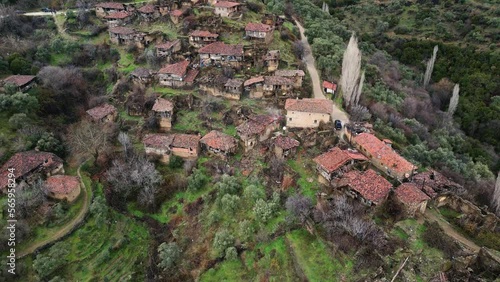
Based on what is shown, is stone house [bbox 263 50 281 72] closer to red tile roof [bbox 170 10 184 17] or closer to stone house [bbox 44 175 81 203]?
red tile roof [bbox 170 10 184 17]

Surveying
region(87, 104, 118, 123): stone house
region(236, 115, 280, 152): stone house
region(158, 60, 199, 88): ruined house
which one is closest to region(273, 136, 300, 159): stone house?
region(236, 115, 280, 152): stone house

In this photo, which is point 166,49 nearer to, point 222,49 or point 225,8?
point 222,49

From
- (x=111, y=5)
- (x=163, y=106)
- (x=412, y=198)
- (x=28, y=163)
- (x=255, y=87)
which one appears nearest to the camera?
(x=412, y=198)

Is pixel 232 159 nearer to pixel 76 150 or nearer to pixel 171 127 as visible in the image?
pixel 171 127

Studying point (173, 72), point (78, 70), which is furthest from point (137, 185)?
point (78, 70)

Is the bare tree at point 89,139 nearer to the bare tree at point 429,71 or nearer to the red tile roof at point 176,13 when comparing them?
the red tile roof at point 176,13

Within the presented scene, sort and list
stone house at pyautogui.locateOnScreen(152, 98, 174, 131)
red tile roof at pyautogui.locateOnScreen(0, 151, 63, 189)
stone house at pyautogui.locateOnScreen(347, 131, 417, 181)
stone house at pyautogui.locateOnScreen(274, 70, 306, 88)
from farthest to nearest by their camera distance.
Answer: stone house at pyautogui.locateOnScreen(274, 70, 306, 88)
stone house at pyautogui.locateOnScreen(152, 98, 174, 131)
red tile roof at pyautogui.locateOnScreen(0, 151, 63, 189)
stone house at pyautogui.locateOnScreen(347, 131, 417, 181)

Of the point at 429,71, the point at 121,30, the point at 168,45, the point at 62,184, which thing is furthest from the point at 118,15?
the point at 429,71
